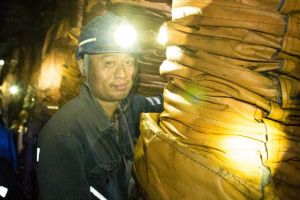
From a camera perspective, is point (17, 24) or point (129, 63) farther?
point (17, 24)

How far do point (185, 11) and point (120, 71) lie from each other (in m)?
1.21

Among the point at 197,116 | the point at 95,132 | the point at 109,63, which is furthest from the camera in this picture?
the point at 109,63

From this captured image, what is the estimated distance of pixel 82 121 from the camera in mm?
2770

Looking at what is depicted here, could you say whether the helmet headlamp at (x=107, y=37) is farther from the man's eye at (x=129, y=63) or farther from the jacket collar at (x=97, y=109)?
the jacket collar at (x=97, y=109)

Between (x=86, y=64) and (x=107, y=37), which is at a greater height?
(x=107, y=37)

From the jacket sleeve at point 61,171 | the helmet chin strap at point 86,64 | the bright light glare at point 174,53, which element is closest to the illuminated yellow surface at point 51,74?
the helmet chin strap at point 86,64

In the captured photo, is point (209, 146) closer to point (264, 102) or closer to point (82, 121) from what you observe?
point (264, 102)

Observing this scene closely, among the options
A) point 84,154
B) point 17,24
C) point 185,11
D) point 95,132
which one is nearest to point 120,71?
point 95,132

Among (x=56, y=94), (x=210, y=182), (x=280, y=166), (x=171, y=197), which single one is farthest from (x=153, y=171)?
(x=56, y=94)

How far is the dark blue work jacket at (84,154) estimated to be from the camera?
245 cm

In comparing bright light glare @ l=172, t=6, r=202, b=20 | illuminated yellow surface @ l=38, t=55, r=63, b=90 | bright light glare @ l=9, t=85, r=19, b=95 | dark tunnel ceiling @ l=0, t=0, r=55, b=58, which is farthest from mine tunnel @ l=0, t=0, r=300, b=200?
bright light glare @ l=9, t=85, r=19, b=95

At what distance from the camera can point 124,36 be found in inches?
115

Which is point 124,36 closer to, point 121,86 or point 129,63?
point 129,63

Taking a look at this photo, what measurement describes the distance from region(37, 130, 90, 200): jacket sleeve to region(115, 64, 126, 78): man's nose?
30.1 inches
